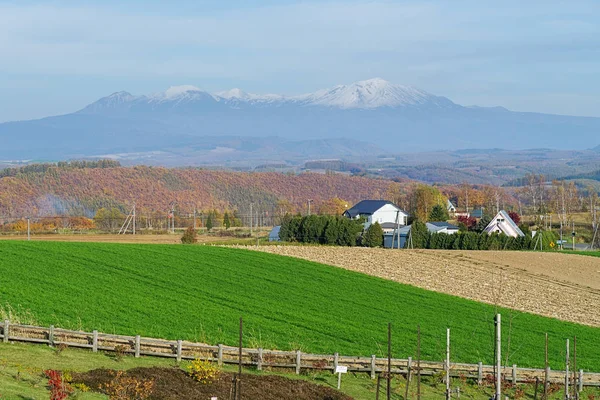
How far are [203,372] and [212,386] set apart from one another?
0.57 m

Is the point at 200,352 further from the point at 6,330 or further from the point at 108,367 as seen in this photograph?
the point at 6,330

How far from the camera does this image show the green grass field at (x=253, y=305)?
30281mm

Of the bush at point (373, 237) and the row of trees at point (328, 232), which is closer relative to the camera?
the row of trees at point (328, 232)

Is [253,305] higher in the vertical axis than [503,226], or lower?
higher

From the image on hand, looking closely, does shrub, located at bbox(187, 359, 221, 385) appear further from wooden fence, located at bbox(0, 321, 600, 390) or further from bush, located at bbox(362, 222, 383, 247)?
bush, located at bbox(362, 222, 383, 247)

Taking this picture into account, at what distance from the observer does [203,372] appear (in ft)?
75.4

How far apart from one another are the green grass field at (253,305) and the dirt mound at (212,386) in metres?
5.22

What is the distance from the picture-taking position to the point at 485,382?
27578 millimetres

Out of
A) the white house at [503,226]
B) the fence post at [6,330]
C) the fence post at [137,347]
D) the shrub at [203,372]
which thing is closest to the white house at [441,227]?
the white house at [503,226]

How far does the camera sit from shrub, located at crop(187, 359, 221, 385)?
898 inches

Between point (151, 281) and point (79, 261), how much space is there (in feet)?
14.5

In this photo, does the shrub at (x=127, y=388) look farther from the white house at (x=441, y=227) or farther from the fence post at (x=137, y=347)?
the white house at (x=441, y=227)

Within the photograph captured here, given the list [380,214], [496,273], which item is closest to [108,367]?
[496,273]

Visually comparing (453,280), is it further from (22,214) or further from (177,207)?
(177,207)
